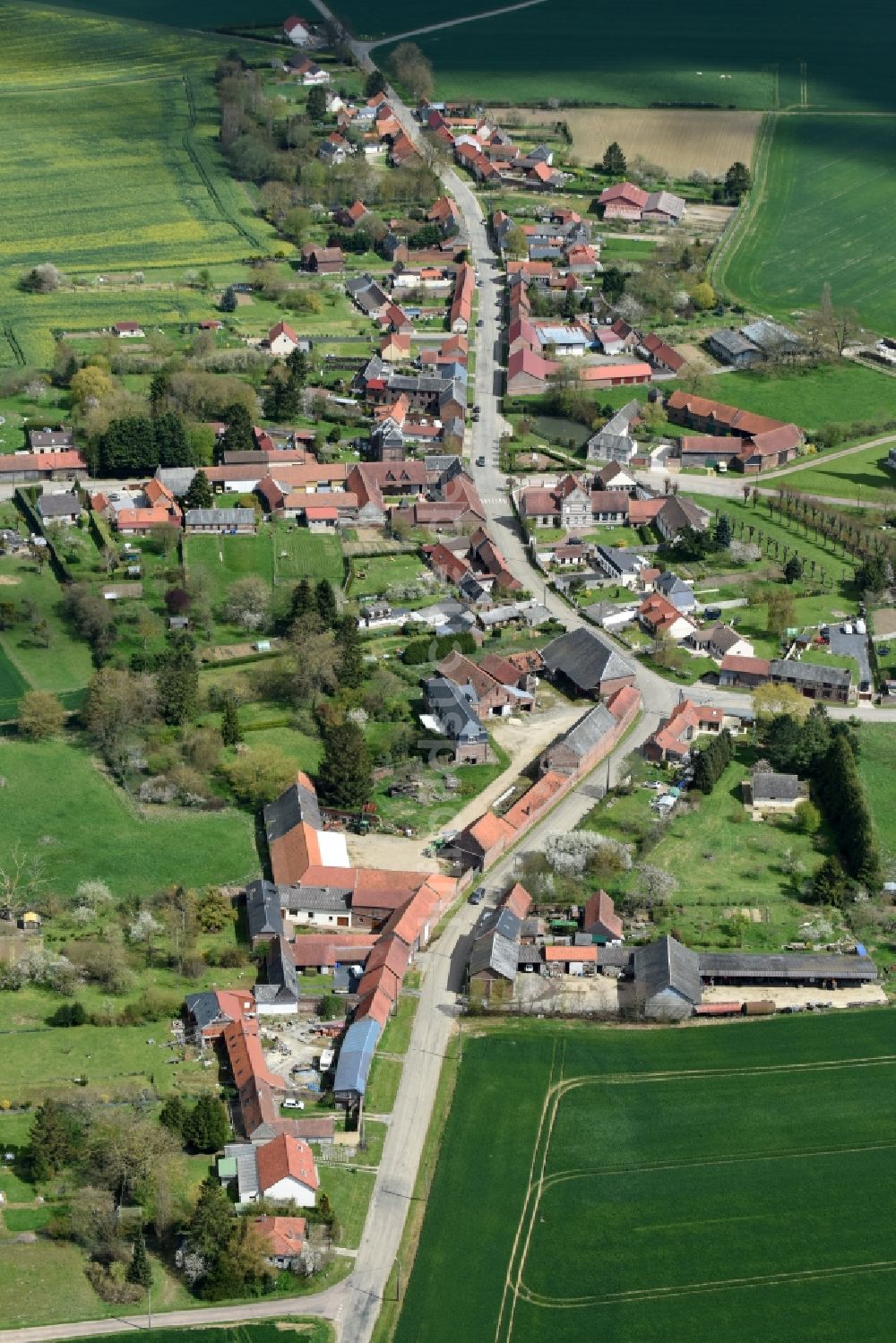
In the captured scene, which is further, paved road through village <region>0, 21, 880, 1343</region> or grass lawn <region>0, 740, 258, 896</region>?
grass lawn <region>0, 740, 258, 896</region>

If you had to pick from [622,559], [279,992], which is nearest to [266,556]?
[622,559]

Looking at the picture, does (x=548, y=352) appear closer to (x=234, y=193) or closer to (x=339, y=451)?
(x=339, y=451)

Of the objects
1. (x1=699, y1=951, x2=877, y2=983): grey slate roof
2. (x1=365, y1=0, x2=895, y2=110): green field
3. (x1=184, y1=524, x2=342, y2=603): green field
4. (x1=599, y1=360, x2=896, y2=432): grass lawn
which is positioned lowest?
(x1=184, y1=524, x2=342, y2=603): green field

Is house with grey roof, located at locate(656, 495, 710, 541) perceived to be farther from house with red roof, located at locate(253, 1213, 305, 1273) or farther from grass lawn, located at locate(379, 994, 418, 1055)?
house with red roof, located at locate(253, 1213, 305, 1273)

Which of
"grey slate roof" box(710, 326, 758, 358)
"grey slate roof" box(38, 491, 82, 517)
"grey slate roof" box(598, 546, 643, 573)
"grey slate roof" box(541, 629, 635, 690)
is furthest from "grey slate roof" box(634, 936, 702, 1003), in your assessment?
"grey slate roof" box(710, 326, 758, 358)

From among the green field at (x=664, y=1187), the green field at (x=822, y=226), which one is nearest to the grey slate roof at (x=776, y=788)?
the green field at (x=664, y=1187)
